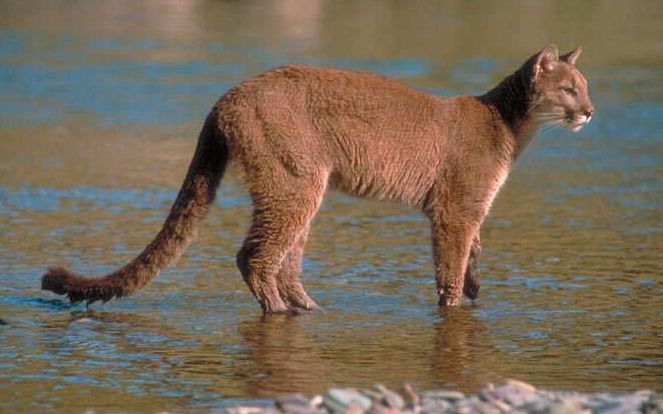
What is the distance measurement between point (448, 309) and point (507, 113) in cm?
172

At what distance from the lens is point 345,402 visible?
8.88 meters

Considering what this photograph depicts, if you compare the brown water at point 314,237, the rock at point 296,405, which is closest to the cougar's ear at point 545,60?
the brown water at point 314,237

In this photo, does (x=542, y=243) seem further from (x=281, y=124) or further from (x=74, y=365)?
(x=74, y=365)

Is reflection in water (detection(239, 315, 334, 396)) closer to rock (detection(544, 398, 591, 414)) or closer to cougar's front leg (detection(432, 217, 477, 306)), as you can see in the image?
cougar's front leg (detection(432, 217, 477, 306))

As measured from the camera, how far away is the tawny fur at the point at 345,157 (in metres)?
12.1

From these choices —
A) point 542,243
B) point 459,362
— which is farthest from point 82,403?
point 542,243

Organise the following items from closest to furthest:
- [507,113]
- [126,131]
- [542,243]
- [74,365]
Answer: [74,365] → [507,113] → [542,243] → [126,131]

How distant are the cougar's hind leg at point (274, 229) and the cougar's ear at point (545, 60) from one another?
6.97 ft

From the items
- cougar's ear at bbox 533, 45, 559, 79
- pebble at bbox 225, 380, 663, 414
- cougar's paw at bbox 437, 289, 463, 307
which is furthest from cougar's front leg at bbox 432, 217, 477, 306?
pebble at bbox 225, 380, 663, 414

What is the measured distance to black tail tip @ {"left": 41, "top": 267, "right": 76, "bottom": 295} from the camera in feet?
39.9

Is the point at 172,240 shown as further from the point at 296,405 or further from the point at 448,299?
the point at 296,405

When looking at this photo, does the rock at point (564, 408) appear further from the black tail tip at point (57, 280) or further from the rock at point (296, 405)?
the black tail tip at point (57, 280)

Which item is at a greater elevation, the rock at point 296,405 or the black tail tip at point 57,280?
the black tail tip at point 57,280

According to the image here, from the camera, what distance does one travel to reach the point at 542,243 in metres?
15.2
